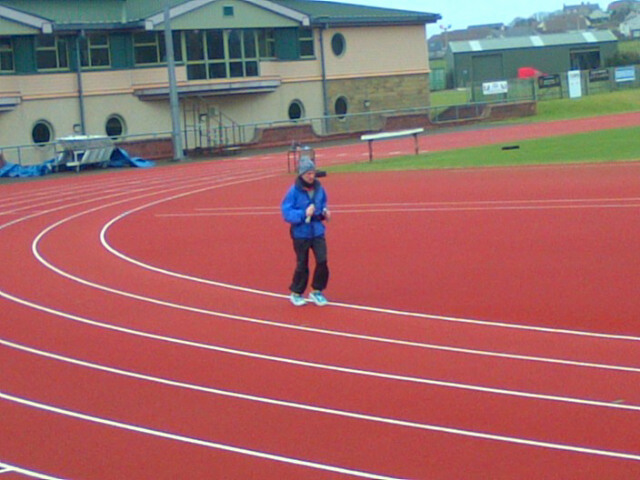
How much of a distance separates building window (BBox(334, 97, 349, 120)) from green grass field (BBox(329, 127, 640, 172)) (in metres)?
18.1

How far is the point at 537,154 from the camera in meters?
31.8

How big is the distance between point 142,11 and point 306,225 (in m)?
38.8

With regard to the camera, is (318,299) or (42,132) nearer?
(318,299)

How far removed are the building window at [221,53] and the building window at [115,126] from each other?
3.69 meters

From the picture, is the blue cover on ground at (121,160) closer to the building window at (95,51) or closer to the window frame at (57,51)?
the window frame at (57,51)

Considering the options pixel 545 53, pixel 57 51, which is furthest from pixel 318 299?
pixel 545 53

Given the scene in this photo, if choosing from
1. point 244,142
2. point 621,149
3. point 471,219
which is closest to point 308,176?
point 471,219

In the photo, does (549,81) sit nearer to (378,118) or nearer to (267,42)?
(378,118)

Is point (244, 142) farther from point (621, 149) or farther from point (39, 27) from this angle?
point (621, 149)

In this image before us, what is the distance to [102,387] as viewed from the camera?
375 inches

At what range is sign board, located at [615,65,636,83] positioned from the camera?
7056 cm

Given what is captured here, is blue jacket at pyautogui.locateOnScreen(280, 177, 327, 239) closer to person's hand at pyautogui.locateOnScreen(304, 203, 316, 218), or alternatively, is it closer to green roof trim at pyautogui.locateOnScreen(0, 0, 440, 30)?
person's hand at pyautogui.locateOnScreen(304, 203, 316, 218)

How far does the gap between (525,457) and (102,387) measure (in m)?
3.97

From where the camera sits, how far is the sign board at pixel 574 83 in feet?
213
